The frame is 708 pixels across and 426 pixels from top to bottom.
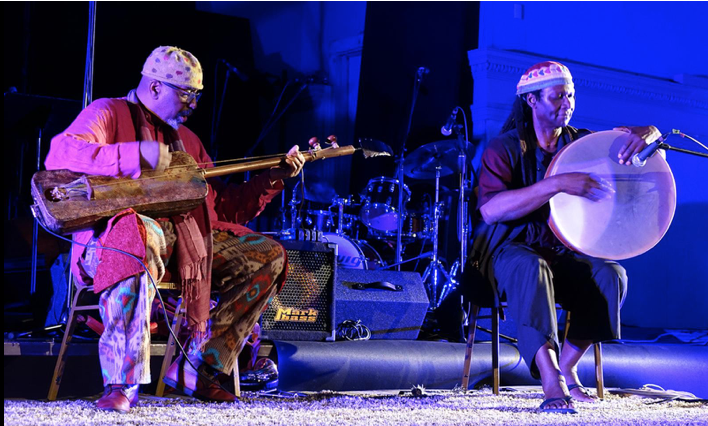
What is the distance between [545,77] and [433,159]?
2463 millimetres

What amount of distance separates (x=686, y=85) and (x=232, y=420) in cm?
572

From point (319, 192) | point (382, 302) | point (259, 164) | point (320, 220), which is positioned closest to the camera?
point (259, 164)

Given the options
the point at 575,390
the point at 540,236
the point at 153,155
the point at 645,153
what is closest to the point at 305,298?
the point at 540,236

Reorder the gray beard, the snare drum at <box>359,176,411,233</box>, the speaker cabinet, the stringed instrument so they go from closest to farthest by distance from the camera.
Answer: the stringed instrument → the gray beard → the speaker cabinet → the snare drum at <box>359,176,411,233</box>

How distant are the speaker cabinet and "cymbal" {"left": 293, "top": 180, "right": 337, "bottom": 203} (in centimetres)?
189

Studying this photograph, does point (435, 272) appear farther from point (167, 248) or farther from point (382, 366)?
point (167, 248)

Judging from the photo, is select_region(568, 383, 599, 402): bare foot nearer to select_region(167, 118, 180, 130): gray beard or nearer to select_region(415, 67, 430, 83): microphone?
select_region(167, 118, 180, 130): gray beard

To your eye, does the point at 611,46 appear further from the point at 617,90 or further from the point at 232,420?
the point at 232,420

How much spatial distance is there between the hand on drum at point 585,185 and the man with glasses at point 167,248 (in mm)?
973

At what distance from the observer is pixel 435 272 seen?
5105mm

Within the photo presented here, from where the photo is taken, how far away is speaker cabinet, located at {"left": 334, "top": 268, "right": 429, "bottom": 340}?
3873mm

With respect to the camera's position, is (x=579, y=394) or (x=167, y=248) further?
(x=579, y=394)

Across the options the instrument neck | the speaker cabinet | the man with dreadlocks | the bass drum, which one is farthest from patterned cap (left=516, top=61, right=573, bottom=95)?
the bass drum

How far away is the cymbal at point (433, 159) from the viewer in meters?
5.25
